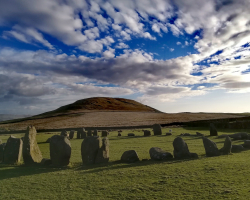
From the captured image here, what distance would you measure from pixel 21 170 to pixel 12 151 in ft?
8.82

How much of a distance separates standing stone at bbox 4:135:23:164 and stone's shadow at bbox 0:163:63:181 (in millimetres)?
710

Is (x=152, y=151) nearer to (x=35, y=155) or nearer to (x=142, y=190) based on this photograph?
(x=142, y=190)

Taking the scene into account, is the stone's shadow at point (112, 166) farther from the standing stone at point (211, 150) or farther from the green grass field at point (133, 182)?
the standing stone at point (211, 150)

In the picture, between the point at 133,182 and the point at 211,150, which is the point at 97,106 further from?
the point at 133,182

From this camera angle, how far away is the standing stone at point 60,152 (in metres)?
11.5

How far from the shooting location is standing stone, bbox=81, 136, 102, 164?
11786 millimetres

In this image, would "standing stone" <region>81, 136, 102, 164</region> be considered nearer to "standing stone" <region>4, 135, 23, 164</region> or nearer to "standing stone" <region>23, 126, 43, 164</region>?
"standing stone" <region>23, 126, 43, 164</region>

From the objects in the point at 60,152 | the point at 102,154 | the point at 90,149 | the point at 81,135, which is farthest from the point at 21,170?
the point at 81,135

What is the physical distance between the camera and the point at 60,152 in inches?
458

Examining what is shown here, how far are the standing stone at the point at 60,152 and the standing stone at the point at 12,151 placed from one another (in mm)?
2780

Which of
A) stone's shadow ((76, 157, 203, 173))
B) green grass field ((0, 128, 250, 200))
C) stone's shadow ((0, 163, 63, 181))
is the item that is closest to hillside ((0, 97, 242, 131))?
stone's shadow ((76, 157, 203, 173))

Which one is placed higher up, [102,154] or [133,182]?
[102,154]

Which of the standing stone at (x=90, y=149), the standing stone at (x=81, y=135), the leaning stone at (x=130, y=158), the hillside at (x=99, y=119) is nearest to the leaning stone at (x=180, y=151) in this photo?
the leaning stone at (x=130, y=158)

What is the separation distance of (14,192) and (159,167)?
6.12m
